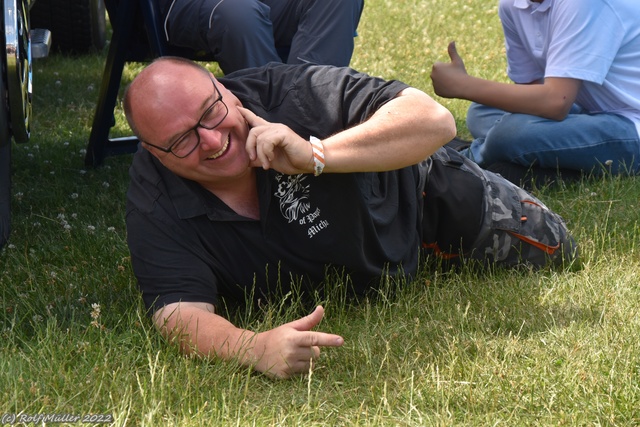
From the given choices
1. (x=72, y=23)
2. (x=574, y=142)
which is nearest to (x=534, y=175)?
(x=574, y=142)

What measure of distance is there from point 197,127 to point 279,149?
273 millimetres

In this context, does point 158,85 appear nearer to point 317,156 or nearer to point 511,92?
point 317,156

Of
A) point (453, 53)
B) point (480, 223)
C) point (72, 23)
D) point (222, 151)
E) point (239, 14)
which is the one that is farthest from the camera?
point (72, 23)

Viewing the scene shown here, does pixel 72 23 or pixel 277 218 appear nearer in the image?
pixel 277 218

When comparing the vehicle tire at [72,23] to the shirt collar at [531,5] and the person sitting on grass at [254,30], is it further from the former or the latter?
the shirt collar at [531,5]

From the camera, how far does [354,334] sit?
10.6 feet

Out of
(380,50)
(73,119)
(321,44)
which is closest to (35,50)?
(321,44)

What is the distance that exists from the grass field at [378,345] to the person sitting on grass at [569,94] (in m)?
0.18

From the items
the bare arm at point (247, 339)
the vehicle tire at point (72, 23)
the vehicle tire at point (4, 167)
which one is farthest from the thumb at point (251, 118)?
the vehicle tire at point (72, 23)

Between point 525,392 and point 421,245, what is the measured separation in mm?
1170

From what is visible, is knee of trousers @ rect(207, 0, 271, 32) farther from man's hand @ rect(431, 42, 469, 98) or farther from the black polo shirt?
the black polo shirt

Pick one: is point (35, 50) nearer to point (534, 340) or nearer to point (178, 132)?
point (178, 132)

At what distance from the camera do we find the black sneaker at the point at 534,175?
4867mm

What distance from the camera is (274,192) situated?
3.27m
